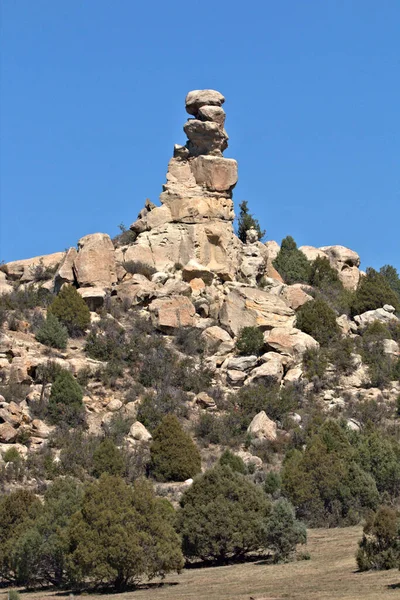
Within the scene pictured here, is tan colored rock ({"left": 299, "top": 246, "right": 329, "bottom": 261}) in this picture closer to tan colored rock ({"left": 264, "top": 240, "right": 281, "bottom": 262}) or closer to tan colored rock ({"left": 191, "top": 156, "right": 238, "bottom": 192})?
tan colored rock ({"left": 264, "top": 240, "right": 281, "bottom": 262})

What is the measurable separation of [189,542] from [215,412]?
59.6ft

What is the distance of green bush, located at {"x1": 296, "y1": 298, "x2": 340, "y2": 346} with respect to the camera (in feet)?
210

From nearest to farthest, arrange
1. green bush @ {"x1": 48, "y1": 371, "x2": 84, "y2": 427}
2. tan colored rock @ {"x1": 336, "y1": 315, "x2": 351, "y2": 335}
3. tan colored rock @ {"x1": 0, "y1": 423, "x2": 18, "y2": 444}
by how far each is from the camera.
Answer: tan colored rock @ {"x1": 0, "y1": 423, "x2": 18, "y2": 444}
green bush @ {"x1": 48, "y1": 371, "x2": 84, "y2": 427}
tan colored rock @ {"x1": 336, "y1": 315, "x2": 351, "y2": 335}

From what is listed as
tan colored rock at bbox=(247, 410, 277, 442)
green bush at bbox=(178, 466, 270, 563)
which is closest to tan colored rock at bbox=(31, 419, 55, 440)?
tan colored rock at bbox=(247, 410, 277, 442)

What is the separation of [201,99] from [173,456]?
2308cm

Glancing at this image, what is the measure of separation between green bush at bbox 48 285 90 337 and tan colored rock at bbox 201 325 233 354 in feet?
17.6

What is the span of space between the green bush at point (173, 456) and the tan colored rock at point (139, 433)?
46.2 inches

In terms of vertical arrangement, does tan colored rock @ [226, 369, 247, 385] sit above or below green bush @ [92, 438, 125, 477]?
above

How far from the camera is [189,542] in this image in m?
39.8

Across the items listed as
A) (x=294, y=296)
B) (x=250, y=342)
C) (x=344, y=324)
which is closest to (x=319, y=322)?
(x=344, y=324)

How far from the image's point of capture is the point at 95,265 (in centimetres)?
6419

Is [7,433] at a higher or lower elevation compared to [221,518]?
higher

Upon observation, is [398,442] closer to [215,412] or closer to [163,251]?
[215,412]

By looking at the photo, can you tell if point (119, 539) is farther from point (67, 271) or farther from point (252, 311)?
point (67, 271)
